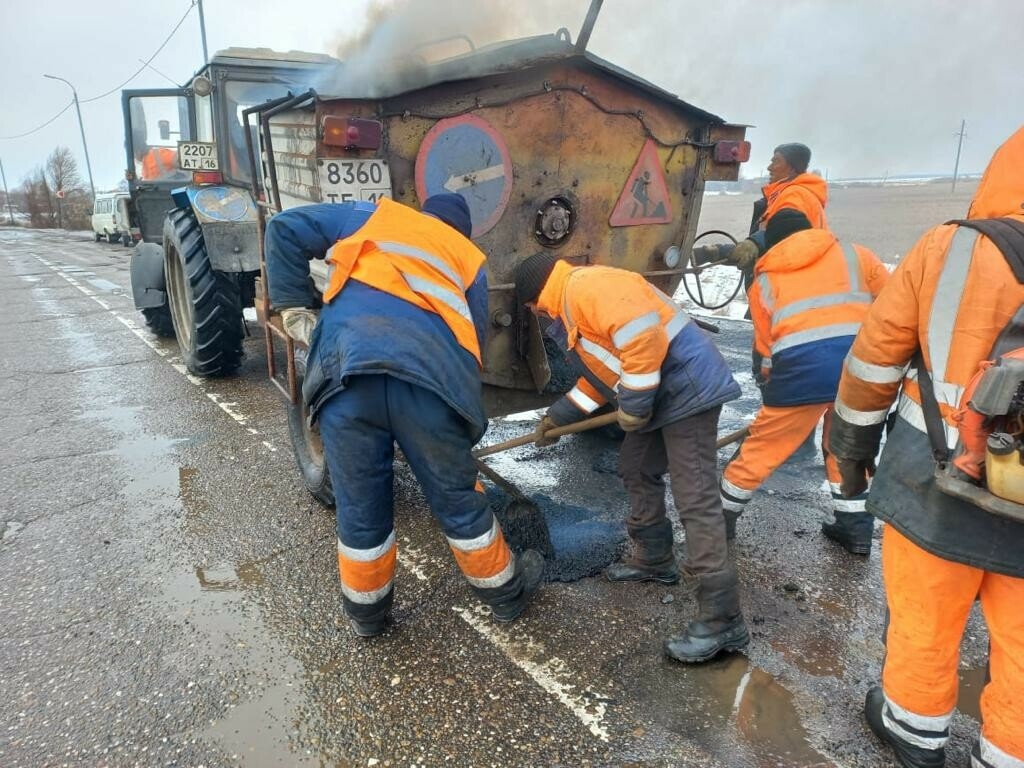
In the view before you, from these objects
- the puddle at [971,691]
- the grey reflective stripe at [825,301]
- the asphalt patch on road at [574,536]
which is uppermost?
the grey reflective stripe at [825,301]

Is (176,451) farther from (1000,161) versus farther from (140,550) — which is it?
(1000,161)

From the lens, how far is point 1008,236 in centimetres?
144

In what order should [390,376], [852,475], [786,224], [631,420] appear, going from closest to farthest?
[852,475]
[390,376]
[631,420]
[786,224]

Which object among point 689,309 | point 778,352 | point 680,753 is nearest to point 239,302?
point 778,352

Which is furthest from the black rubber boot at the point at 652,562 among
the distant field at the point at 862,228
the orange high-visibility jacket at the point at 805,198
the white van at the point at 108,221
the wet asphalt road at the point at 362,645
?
the white van at the point at 108,221

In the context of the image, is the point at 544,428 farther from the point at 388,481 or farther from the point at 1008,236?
the point at 1008,236

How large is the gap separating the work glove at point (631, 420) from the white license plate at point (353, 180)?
142 cm

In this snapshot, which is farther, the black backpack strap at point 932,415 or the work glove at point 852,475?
the work glove at point 852,475

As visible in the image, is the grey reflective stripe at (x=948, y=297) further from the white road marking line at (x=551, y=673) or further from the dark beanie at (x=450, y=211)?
the dark beanie at (x=450, y=211)

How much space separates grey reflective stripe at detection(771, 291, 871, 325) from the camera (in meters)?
2.73

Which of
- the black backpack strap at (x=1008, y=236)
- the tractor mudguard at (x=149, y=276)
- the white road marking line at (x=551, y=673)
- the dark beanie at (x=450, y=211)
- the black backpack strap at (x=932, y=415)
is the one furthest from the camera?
the tractor mudguard at (x=149, y=276)

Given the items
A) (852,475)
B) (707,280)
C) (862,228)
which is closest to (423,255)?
(852,475)

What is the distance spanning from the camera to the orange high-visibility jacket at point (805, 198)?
413cm

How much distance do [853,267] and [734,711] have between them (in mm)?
1814
